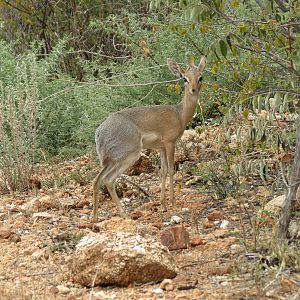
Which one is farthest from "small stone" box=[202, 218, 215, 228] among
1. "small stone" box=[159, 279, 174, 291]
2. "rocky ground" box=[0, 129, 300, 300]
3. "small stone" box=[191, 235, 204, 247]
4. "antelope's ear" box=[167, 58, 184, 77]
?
"antelope's ear" box=[167, 58, 184, 77]

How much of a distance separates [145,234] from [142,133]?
1871 millimetres

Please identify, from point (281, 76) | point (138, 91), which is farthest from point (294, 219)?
point (138, 91)

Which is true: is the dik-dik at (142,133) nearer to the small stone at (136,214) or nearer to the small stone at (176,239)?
the small stone at (136,214)

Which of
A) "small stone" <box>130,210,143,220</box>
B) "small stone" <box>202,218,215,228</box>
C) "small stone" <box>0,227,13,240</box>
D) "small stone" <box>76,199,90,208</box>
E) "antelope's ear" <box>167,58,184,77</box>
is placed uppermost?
"antelope's ear" <box>167,58,184,77</box>

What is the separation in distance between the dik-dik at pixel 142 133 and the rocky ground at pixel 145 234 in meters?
0.34

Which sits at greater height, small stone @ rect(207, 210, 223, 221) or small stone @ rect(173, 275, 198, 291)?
small stone @ rect(173, 275, 198, 291)

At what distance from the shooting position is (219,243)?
17.7 feet

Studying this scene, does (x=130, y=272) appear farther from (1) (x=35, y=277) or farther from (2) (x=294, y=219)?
(2) (x=294, y=219)

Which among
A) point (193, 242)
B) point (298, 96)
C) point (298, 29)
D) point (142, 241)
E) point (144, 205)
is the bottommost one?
point (144, 205)

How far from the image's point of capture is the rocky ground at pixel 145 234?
14.1ft

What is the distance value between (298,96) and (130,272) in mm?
1916

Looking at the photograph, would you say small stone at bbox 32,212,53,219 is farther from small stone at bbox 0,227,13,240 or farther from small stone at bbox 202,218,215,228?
small stone at bbox 202,218,215,228

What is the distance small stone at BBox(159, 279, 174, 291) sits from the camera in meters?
4.37

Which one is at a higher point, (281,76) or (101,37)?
(281,76)
